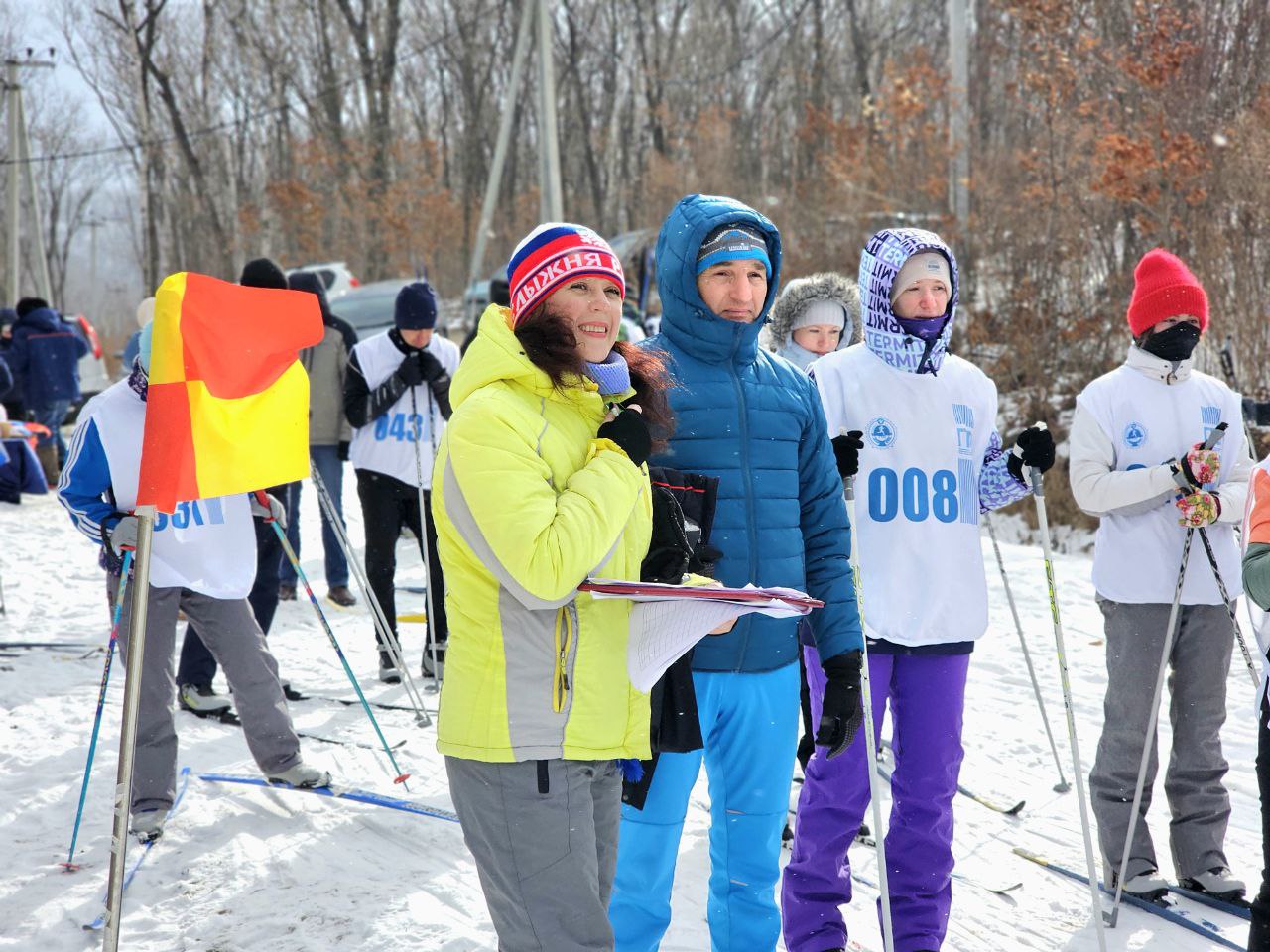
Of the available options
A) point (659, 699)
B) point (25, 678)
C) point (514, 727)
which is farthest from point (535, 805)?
point (25, 678)

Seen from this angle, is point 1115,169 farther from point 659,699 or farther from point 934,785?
point 659,699

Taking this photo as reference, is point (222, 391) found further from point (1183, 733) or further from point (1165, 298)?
point (1183, 733)

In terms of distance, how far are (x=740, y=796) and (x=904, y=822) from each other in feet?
2.01

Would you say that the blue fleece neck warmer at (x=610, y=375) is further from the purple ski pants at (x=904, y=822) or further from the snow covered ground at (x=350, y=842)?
the snow covered ground at (x=350, y=842)

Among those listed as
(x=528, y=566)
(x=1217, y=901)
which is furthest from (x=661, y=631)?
(x=1217, y=901)

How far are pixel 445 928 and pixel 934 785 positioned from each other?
Answer: 149 centimetres

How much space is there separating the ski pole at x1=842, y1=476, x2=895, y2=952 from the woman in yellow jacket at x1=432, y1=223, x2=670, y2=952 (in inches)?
35.9

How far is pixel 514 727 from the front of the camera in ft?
7.04

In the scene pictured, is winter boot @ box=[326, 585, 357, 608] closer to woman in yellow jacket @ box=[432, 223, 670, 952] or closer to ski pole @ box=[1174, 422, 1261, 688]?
ski pole @ box=[1174, 422, 1261, 688]

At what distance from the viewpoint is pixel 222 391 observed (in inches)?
129

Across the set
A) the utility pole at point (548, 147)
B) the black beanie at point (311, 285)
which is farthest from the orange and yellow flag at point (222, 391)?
the utility pole at point (548, 147)

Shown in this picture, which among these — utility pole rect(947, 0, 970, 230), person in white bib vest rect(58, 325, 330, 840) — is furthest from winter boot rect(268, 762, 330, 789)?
utility pole rect(947, 0, 970, 230)

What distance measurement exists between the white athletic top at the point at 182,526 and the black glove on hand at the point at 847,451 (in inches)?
91.0

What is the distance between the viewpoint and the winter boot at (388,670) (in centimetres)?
625
